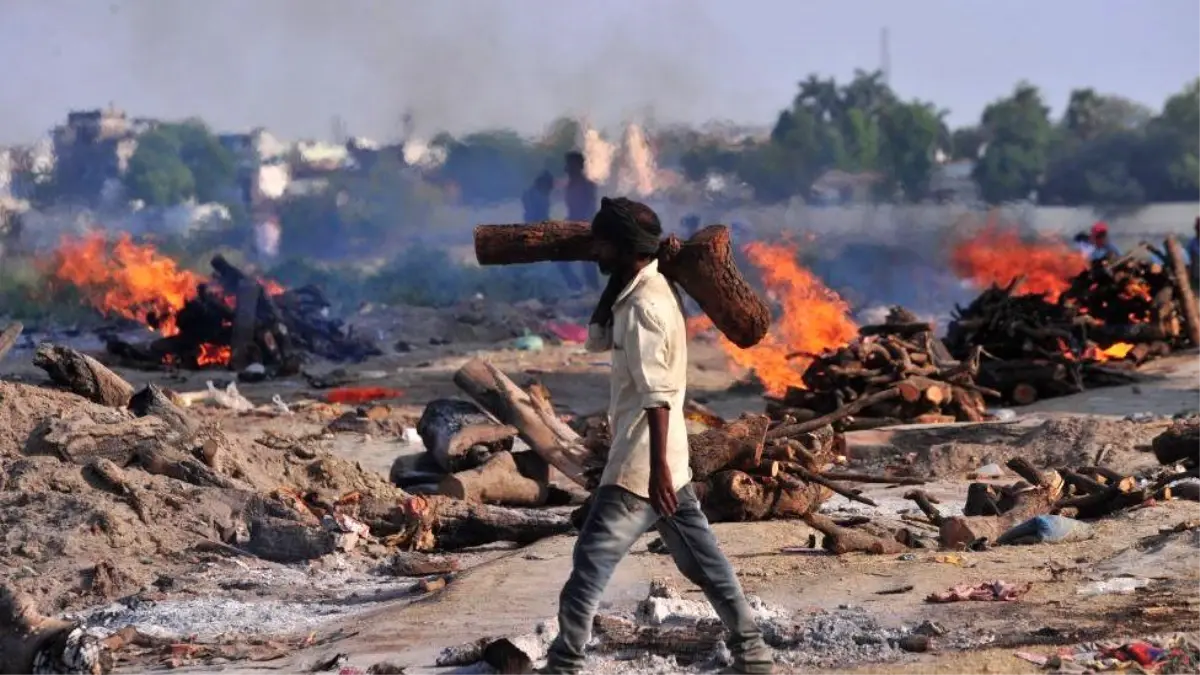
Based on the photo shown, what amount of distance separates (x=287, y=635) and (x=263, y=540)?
201cm

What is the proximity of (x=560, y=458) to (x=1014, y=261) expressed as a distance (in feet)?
58.5

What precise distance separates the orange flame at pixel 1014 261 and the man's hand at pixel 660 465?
708 inches

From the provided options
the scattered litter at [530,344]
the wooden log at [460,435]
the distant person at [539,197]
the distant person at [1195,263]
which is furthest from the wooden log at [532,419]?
the distant person at [539,197]

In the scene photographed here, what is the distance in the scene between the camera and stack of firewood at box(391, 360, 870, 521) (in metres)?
9.79

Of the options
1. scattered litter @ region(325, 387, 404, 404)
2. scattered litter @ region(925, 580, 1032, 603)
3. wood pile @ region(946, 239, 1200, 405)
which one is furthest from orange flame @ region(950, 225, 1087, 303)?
scattered litter @ region(925, 580, 1032, 603)

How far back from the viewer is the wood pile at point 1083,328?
17.7 metres

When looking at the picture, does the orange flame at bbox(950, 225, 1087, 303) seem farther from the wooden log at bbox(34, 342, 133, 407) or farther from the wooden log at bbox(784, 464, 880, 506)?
the wooden log at bbox(34, 342, 133, 407)

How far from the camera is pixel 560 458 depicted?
1122 cm

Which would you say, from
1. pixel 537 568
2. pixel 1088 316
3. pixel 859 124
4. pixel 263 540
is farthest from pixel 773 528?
pixel 859 124

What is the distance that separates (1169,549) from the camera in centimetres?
827

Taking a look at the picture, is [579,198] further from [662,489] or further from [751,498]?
[662,489]

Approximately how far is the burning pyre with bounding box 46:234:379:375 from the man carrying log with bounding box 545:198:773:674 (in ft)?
56.6

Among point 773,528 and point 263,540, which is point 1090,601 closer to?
point 773,528

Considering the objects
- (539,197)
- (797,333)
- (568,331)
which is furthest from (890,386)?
(539,197)
